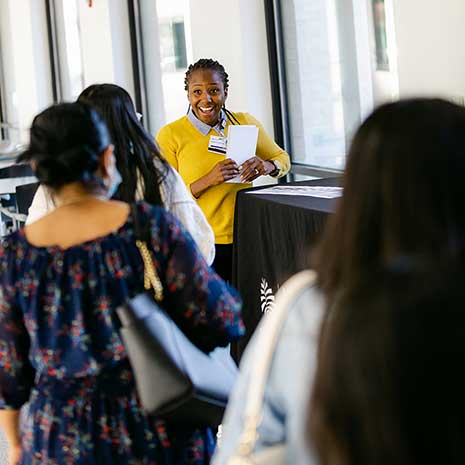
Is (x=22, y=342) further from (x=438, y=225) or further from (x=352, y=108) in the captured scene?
(x=352, y=108)

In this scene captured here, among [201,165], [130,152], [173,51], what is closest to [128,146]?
[130,152]

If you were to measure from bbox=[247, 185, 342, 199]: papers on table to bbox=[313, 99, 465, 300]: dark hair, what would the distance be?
8.26ft

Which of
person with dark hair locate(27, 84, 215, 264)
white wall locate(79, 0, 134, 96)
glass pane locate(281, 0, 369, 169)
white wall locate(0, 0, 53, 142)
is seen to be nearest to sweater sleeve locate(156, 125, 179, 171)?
glass pane locate(281, 0, 369, 169)

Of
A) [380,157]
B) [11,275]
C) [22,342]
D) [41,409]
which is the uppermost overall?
[380,157]

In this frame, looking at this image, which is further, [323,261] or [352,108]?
[352,108]

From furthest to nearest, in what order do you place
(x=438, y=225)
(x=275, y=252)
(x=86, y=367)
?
(x=275, y=252), (x=86, y=367), (x=438, y=225)

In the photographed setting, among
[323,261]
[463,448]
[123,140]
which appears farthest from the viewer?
[123,140]

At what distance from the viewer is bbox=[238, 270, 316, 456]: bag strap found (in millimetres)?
1243

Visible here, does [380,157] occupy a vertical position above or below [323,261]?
above

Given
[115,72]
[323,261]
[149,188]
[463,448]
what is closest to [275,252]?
[149,188]

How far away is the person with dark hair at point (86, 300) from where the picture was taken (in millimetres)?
1873

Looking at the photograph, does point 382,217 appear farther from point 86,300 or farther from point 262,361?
point 86,300

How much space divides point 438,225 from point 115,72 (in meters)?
7.47

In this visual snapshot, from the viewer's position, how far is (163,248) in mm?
1892
